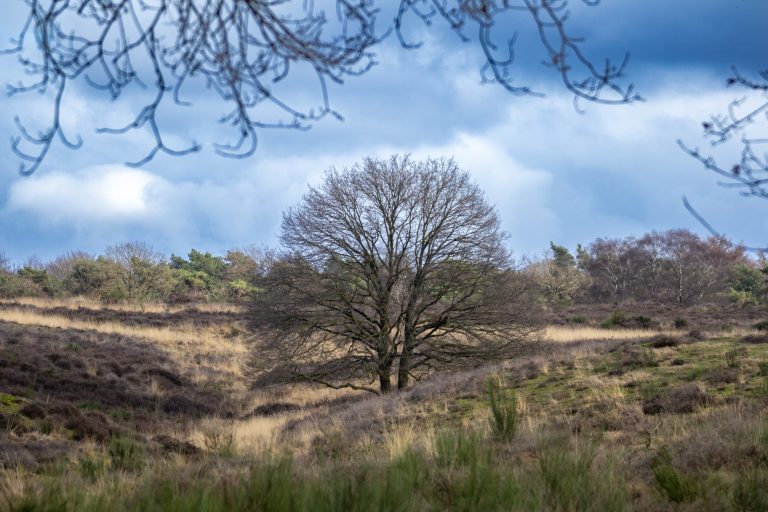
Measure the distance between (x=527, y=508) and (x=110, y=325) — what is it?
106 feet

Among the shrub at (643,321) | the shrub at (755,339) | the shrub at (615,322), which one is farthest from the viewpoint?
the shrub at (615,322)

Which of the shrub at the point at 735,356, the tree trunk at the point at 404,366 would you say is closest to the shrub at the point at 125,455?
the tree trunk at the point at 404,366

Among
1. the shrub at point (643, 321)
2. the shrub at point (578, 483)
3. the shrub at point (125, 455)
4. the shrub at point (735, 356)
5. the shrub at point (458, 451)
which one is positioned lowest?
the shrub at point (125, 455)

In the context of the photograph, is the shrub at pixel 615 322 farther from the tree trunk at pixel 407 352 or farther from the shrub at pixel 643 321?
the tree trunk at pixel 407 352

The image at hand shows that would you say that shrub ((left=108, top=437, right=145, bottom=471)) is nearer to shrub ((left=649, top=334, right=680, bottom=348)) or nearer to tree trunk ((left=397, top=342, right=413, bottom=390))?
tree trunk ((left=397, top=342, right=413, bottom=390))

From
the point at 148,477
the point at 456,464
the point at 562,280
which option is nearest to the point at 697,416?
the point at 456,464

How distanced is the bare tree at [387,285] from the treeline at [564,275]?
26.3m

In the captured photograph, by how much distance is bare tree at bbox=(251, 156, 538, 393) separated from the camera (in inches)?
846

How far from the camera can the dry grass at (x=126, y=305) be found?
39.7 m

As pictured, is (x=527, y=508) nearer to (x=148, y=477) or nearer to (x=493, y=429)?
(x=148, y=477)

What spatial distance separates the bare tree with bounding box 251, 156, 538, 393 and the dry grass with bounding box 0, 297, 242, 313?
71.6 feet

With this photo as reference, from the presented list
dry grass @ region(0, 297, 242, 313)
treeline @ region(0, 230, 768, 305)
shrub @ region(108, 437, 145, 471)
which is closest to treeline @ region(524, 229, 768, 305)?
treeline @ region(0, 230, 768, 305)

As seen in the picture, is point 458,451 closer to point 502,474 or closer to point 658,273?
point 502,474

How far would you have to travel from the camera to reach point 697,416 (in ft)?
32.9
